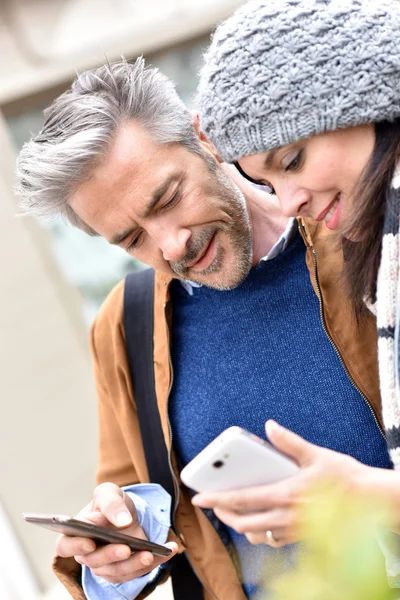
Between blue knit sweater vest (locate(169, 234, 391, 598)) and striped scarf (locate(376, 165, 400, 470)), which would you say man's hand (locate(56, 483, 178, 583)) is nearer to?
blue knit sweater vest (locate(169, 234, 391, 598))

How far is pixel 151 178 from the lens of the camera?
1945mm

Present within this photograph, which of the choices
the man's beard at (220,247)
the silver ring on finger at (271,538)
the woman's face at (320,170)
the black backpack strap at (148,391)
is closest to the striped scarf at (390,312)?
the woman's face at (320,170)

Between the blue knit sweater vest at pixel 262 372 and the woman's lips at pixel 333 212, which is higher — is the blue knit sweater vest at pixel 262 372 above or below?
below

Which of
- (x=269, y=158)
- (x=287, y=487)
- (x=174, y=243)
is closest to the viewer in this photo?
(x=287, y=487)

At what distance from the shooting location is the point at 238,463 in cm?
116

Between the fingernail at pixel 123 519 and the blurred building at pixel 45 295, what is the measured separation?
245cm

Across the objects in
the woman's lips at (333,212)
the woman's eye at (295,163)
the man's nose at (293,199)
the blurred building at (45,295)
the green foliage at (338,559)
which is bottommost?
the blurred building at (45,295)

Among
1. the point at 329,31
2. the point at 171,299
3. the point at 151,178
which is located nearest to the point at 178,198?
the point at 151,178

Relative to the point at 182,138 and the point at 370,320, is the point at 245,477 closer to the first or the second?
the point at 370,320

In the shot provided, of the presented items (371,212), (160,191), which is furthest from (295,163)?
(160,191)

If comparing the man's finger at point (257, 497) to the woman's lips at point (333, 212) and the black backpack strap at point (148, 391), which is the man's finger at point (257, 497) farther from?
the black backpack strap at point (148, 391)

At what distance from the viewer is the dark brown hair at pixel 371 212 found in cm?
139

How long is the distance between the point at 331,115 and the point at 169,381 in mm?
1069

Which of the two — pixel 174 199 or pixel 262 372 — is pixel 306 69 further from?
pixel 262 372
